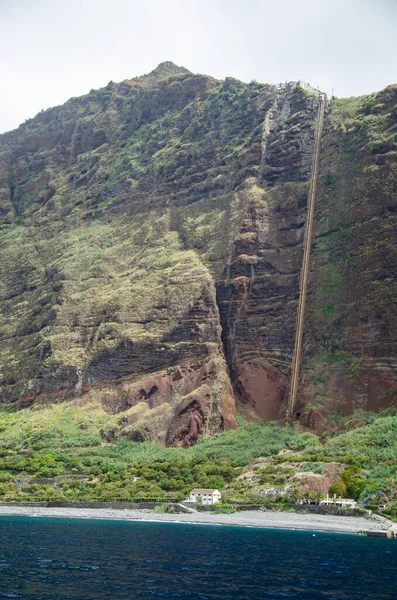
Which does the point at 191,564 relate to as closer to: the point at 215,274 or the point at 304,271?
the point at 304,271

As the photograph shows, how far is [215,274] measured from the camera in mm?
107688

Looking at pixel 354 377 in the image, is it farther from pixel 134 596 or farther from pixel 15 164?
pixel 15 164

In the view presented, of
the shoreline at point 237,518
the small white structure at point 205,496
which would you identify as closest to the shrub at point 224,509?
the shoreline at point 237,518

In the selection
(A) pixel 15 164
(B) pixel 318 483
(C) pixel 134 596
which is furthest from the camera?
(A) pixel 15 164

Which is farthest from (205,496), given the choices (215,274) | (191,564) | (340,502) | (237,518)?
(215,274)

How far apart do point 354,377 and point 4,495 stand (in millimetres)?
41620

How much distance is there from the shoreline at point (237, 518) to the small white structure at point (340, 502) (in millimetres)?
1745

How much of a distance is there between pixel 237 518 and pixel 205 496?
613 centimetres

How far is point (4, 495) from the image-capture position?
3241 inches

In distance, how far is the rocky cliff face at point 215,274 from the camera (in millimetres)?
93812

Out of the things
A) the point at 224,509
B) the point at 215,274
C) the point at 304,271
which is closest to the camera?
the point at 224,509

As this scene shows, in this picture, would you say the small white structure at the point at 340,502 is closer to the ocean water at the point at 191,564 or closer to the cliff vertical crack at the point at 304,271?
the ocean water at the point at 191,564

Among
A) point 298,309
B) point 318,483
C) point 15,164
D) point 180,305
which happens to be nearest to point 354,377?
point 298,309

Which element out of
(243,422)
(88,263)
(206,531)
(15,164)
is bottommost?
(206,531)
